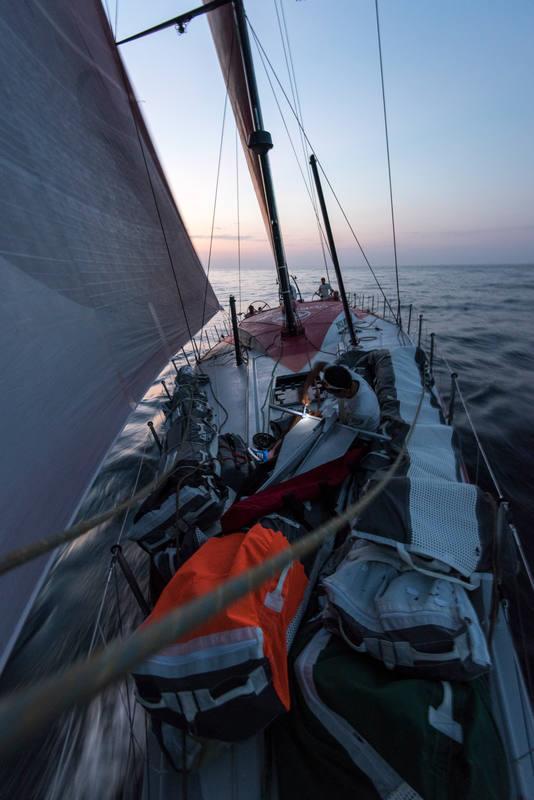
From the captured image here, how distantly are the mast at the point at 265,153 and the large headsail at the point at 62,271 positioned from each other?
1.87 m

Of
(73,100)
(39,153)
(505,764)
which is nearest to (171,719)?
(505,764)

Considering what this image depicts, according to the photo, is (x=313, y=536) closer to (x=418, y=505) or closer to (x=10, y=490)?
(x=418, y=505)

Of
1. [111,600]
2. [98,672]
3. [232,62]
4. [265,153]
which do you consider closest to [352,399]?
[98,672]

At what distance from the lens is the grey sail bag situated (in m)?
1.15

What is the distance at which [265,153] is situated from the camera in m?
4.81

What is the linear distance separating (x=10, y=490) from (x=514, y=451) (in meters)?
5.56

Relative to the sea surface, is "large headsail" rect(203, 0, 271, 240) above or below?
above

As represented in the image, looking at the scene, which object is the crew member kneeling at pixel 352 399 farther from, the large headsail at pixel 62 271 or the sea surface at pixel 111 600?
the large headsail at pixel 62 271

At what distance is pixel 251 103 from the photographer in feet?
15.6

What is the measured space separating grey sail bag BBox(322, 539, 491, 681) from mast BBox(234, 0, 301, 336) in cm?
441

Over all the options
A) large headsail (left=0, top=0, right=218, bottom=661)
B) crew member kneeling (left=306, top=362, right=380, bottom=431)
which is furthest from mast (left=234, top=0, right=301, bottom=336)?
crew member kneeling (left=306, top=362, right=380, bottom=431)

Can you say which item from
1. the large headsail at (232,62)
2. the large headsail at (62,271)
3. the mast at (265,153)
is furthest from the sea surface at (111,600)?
the large headsail at (232,62)

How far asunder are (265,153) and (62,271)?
402cm

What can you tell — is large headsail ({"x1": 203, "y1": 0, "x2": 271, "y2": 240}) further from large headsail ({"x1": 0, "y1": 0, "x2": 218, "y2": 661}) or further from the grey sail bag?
the grey sail bag
